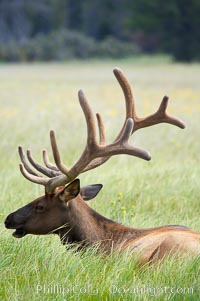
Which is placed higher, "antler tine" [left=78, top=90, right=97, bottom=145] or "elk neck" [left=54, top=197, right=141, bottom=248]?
"antler tine" [left=78, top=90, right=97, bottom=145]

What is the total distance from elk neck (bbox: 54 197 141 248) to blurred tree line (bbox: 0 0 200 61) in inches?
2025

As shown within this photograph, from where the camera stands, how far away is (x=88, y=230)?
676 centimetres

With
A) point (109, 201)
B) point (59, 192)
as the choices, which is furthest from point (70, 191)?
point (109, 201)

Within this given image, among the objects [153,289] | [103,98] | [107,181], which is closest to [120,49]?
[103,98]

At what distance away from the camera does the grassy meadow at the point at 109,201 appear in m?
5.85

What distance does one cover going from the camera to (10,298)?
5.70m

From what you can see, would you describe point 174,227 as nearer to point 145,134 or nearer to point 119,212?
point 119,212

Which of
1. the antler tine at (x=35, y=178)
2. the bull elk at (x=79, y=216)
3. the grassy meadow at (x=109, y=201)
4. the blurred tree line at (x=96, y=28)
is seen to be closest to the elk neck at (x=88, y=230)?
the bull elk at (x=79, y=216)

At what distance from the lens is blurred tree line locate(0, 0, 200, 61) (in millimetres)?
58750

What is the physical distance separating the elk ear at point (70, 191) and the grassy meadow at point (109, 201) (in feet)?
1.06

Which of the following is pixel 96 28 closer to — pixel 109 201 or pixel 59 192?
pixel 109 201

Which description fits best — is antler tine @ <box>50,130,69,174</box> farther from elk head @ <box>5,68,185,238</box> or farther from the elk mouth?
the elk mouth

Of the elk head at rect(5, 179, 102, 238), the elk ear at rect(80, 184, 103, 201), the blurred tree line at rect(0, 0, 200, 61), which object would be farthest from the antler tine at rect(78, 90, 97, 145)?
the blurred tree line at rect(0, 0, 200, 61)

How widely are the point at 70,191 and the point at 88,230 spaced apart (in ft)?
1.10
